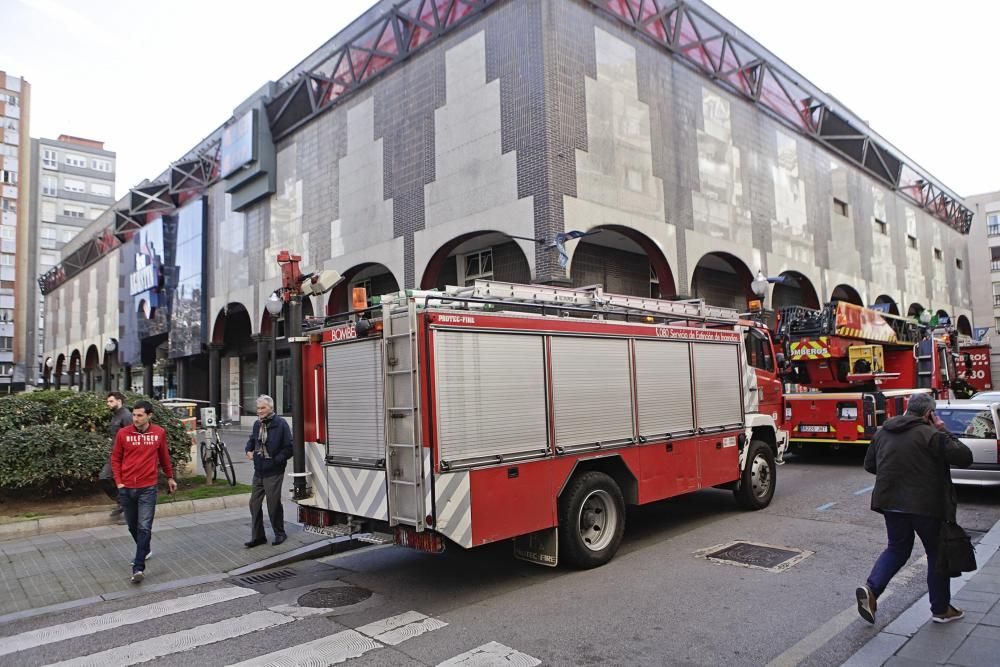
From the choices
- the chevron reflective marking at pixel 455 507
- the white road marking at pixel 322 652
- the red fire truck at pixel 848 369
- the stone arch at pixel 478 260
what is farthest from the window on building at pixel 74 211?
the white road marking at pixel 322 652

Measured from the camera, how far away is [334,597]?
6219 mm

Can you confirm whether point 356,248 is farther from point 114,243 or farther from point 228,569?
point 114,243

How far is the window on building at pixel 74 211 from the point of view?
281 ft

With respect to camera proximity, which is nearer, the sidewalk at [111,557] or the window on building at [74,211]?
the sidewalk at [111,557]

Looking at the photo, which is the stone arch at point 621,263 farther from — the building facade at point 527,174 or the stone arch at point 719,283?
the stone arch at point 719,283

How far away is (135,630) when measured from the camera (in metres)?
5.50

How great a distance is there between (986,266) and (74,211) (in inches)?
4023

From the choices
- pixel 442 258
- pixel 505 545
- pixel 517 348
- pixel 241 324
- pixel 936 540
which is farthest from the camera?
pixel 241 324

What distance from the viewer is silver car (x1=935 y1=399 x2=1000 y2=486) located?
975cm

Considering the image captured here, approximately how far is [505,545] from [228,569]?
3045 millimetres

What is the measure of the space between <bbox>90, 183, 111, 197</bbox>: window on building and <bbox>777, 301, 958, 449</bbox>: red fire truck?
313ft

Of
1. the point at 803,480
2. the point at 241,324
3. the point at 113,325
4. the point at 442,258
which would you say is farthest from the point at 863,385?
the point at 113,325

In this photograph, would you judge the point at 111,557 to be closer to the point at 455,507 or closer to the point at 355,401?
the point at 355,401

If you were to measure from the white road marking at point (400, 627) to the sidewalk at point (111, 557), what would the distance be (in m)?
2.60
